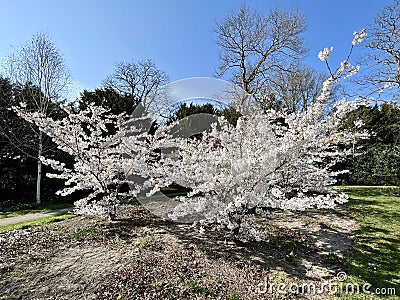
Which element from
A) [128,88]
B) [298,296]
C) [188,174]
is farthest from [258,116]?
[128,88]

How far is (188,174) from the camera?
3799 mm

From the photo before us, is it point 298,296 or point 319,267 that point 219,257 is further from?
point 319,267

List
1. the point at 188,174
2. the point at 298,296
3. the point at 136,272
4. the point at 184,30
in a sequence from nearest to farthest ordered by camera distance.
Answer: the point at 298,296
the point at 136,272
the point at 188,174
the point at 184,30

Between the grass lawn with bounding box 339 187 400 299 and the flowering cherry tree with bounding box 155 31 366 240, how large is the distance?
2.99 ft

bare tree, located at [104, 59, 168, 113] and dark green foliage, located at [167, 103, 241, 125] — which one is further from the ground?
bare tree, located at [104, 59, 168, 113]

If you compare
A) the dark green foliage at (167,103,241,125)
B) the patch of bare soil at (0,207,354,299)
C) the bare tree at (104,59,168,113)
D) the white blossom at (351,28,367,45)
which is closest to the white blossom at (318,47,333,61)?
the white blossom at (351,28,367,45)

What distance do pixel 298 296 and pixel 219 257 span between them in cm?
106

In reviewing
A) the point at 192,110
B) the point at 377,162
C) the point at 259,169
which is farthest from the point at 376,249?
the point at 377,162

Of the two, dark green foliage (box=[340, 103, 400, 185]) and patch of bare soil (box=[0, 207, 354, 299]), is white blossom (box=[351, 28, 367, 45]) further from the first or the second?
dark green foliage (box=[340, 103, 400, 185])

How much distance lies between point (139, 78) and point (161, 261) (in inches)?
719

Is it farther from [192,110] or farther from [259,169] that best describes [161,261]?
[192,110]

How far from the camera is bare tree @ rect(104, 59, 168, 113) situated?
1905cm

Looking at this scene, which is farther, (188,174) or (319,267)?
(188,174)

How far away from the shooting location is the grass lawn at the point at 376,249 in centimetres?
304
